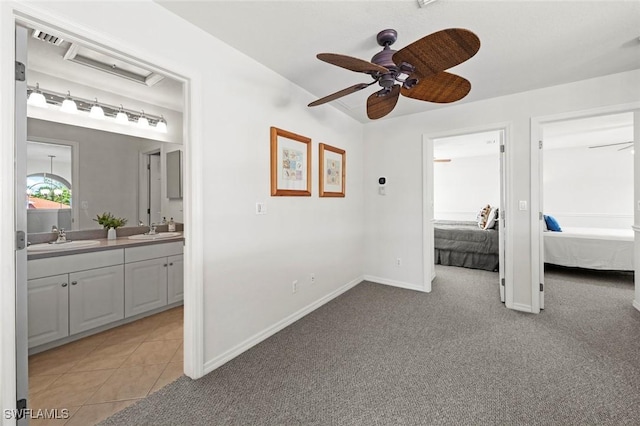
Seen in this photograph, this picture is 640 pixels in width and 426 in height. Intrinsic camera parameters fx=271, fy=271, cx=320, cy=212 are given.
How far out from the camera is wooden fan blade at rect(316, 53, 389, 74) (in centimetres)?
135

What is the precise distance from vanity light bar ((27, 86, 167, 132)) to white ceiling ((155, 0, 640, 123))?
5.87 ft

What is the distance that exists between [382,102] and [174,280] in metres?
2.80

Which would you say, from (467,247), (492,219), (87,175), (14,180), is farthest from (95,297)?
(492,219)

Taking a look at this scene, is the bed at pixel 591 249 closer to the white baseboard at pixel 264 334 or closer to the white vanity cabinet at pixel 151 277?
the white baseboard at pixel 264 334

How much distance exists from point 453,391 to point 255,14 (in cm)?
270

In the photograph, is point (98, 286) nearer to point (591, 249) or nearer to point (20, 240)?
point (20, 240)

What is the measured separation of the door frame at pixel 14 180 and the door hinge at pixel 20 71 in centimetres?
5

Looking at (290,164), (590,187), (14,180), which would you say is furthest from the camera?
(590,187)

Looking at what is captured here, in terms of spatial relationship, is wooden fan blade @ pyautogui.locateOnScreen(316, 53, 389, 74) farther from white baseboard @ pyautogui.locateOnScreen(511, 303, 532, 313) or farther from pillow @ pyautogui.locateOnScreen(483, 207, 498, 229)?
pillow @ pyautogui.locateOnScreen(483, 207, 498, 229)

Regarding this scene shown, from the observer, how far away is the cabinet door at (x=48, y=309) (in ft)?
6.82

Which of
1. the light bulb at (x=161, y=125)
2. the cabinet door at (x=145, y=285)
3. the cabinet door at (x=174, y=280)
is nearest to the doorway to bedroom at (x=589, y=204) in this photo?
the cabinet door at (x=174, y=280)

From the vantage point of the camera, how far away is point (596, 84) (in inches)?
103

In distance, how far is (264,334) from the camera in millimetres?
2371

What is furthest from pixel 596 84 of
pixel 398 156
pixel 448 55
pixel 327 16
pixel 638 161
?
pixel 327 16
